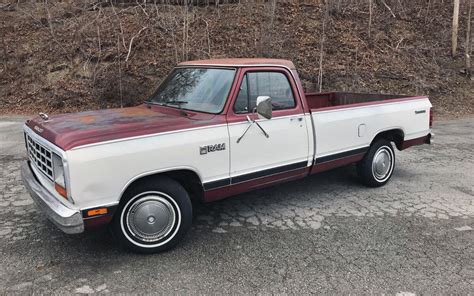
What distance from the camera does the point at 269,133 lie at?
441 cm

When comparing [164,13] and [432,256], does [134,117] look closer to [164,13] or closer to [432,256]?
[432,256]

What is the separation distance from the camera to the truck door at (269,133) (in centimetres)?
420

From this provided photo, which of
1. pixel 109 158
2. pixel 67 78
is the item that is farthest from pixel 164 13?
pixel 109 158

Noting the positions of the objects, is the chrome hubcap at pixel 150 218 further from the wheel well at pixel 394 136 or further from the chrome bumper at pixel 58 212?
the wheel well at pixel 394 136

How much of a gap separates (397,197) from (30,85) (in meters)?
12.0

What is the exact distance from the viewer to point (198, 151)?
3.85m

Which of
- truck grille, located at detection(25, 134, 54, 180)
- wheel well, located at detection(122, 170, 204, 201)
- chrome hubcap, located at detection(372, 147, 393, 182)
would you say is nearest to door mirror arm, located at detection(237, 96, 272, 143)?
wheel well, located at detection(122, 170, 204, 201)

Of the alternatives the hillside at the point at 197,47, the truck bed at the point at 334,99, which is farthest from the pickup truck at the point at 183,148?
the hillside at the point at 197,47

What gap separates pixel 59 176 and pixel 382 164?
4.28 metres

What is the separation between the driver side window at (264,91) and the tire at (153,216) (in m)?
1.12

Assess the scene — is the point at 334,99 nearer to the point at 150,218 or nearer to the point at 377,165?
the point at 377,165

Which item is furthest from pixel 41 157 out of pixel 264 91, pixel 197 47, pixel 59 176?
pixel 197 47

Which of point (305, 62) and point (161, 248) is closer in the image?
point (161, 248)

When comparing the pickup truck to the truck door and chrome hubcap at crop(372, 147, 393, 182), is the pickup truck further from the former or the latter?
chrome hubcap at crop(372, 147, 393, 182)
